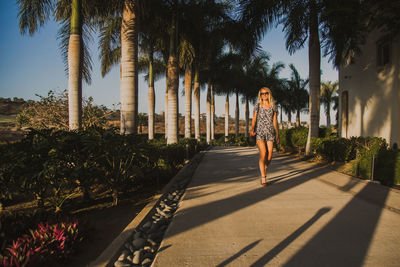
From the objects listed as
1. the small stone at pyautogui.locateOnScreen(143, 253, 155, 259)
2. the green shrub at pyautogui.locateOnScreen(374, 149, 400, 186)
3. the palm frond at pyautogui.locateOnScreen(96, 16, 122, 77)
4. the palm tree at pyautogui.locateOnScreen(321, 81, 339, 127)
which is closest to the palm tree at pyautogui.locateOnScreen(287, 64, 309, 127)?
the palm tree at pyautogui.locateOnScreen(321, 81, 339, 127)

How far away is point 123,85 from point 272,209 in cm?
483

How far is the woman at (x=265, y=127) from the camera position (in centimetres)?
516

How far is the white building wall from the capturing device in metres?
9.95

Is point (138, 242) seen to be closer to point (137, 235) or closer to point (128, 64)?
point (137, 235)

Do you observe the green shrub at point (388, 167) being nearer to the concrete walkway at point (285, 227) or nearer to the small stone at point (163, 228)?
the concrete walkway at point (285, 227)

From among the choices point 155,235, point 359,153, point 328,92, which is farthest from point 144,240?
point 328,92

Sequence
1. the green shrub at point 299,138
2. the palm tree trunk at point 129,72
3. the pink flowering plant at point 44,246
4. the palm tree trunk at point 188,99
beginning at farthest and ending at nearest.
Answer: the palm tree trunk at point 188,99 → the green shrub at point 299,138 → the palm tree trunk at point 129,72 → the pink flowering plant at point 44,246

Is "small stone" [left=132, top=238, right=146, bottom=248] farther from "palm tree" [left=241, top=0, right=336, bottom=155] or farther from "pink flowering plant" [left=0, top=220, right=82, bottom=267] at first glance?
"palm tree" [left=241, top=0, right=336, bottom=155]

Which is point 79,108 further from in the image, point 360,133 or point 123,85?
point 360,133

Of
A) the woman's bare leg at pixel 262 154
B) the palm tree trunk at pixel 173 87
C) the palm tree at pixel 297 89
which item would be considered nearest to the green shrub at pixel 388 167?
the woman's bare leg at pixel 262 154

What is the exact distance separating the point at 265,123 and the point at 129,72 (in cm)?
378

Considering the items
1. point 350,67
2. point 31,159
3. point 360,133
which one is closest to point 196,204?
point 31,159

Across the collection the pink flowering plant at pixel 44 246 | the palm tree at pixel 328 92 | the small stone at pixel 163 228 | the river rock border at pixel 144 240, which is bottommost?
the small stone at pixel 163 228

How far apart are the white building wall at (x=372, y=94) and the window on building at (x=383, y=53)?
170 millimetres
